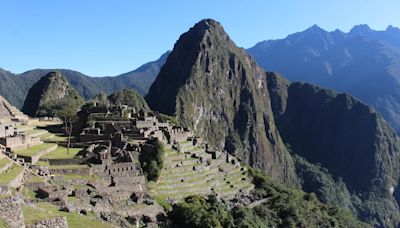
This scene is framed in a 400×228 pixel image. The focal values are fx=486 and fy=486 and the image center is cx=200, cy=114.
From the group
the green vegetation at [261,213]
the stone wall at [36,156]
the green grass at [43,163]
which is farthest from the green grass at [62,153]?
the green vegetation at [261,213]

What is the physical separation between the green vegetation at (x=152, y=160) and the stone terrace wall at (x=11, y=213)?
75.5ft

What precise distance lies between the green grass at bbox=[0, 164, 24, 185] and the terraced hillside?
10.7 meters

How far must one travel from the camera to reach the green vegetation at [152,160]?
36.8m

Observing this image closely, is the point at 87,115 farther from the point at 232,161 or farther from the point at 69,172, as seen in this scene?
the point at 69,172

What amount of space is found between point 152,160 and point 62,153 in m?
6.69

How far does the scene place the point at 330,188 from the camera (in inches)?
6447

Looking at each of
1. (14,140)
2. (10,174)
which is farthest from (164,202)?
(10,174)

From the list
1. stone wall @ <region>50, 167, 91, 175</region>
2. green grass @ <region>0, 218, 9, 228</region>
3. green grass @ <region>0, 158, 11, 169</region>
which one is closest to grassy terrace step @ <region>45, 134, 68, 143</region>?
stone wall @ <region>50, 167, 91, 175</region>

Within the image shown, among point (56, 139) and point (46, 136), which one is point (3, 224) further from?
point (46, 136)

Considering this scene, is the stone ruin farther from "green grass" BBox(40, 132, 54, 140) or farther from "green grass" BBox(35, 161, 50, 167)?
"green grass" BBox(35, 161, 50, 167)

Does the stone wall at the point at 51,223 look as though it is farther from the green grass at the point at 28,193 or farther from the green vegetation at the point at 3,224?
the green grass at the point at 28,193

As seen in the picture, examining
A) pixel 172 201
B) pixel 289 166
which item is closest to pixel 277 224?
pixel 172 201

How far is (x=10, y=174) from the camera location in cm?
2544

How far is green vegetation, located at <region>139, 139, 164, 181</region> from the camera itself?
36.8 metres
